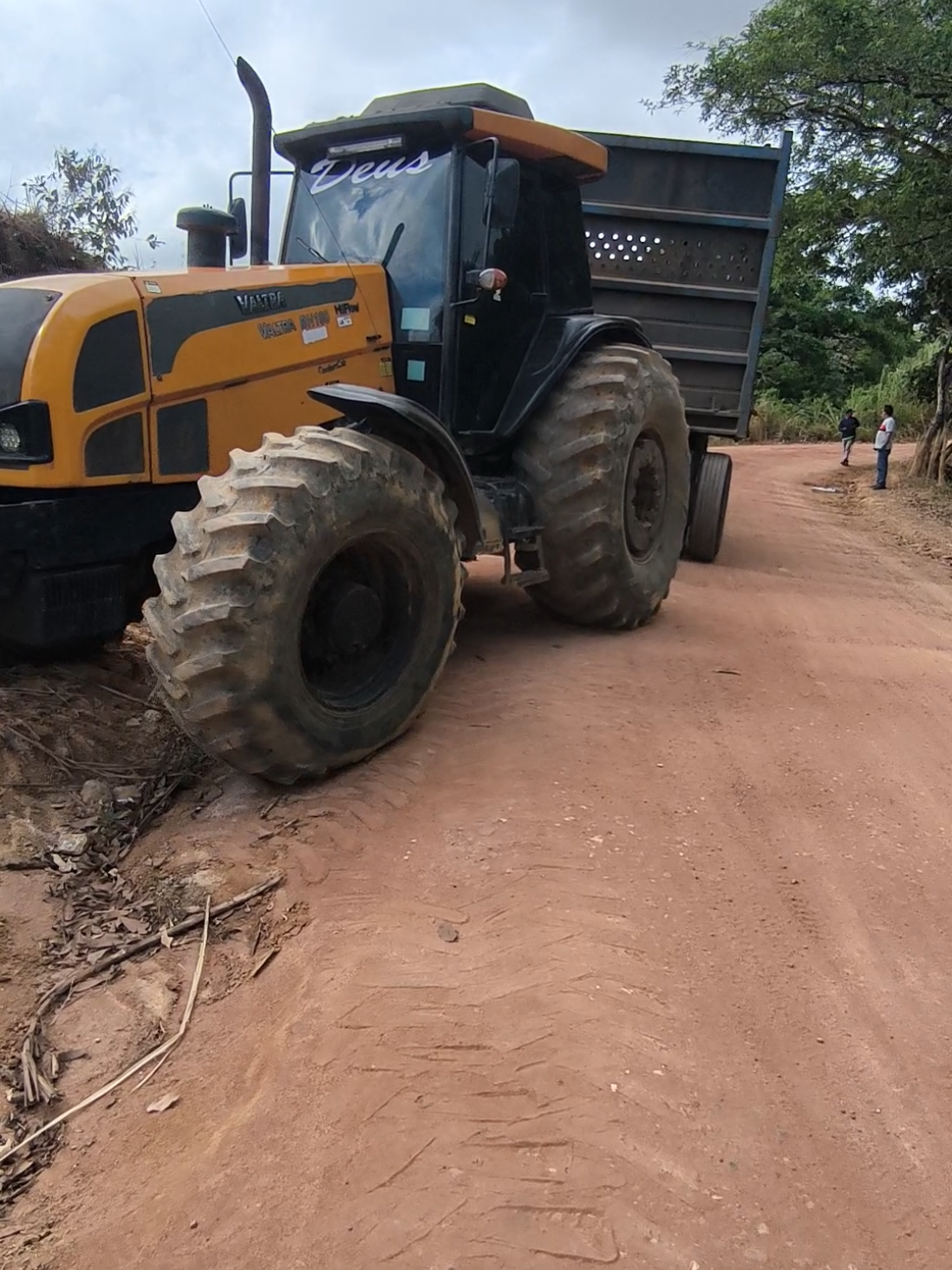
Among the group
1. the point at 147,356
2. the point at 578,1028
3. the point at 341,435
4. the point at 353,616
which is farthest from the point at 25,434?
the point at 578,1028

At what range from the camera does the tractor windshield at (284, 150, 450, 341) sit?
480 centimetres

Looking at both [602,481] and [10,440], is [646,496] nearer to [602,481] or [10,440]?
[602,481]

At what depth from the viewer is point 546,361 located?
5426 mm

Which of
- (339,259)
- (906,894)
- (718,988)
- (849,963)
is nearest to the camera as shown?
(718,988)

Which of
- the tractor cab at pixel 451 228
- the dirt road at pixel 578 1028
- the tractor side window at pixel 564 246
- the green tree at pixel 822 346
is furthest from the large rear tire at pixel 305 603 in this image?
the green tree at pixel 822 346

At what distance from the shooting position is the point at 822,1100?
246 centimetres

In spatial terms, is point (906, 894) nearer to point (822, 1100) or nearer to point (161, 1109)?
point (822, 1100)

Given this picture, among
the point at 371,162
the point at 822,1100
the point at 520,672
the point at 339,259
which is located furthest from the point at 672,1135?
the point at 371,162

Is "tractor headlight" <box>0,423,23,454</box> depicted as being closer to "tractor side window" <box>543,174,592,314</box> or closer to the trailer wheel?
"tractor side window" <box>543,174,592,314</box>

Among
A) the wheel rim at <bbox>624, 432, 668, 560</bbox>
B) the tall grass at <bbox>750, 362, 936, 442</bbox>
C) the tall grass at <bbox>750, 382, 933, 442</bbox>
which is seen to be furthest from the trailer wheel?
the tall grass at <bbox>750, 382, 933, 442</bbox>

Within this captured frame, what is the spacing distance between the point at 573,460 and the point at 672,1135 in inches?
141

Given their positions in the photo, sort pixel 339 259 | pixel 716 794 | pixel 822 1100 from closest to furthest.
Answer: pixel 822 1100, pixel 716 794, pixel 339 259

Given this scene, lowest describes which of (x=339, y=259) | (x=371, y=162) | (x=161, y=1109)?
(x=161, y=1109)

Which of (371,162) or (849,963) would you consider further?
(371,162)
